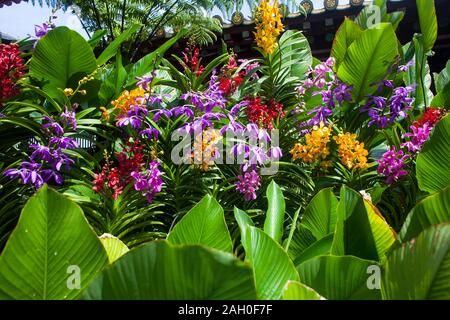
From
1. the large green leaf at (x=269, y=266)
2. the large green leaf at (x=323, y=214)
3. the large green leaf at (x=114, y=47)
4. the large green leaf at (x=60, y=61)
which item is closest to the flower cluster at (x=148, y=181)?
the large green leaf at (x=60, y=61)

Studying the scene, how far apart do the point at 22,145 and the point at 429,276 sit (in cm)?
229

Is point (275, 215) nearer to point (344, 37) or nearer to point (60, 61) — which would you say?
point (60, 61)

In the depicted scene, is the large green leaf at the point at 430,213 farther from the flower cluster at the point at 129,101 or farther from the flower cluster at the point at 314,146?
the flower cluster at the point at 129,101

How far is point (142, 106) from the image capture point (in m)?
2.09

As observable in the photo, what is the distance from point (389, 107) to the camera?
2371 millimetres

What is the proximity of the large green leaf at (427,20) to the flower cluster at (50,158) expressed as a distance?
1882 millimetres

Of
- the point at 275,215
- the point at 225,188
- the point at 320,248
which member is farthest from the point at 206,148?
the point at 320,248

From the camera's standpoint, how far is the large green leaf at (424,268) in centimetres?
37

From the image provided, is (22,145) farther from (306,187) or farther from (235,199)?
(306,187)

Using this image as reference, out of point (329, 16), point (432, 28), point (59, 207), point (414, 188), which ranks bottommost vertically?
point (414, 188)
